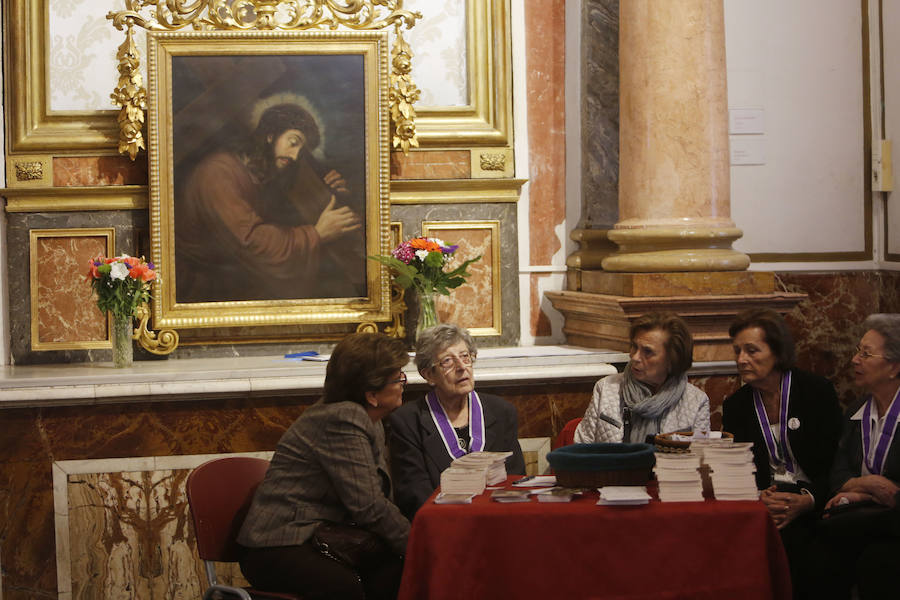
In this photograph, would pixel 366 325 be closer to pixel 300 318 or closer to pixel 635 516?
pixel 300 318

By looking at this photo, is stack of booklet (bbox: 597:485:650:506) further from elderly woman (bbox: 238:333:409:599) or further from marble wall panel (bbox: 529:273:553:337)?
marble wall panel (bbox: 529:273:553:337)

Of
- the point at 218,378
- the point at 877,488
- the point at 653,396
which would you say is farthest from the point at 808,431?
the point at 218,378

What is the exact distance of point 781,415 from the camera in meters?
4.09

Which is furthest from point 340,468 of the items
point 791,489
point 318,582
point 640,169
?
point 640,169

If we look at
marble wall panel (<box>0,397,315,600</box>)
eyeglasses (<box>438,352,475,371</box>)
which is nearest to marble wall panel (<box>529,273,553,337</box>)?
marble wall panel (<box>0,397,315,600</box>)

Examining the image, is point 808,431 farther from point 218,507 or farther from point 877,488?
point 218,507

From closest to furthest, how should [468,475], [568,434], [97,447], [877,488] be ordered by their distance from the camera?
[468,475], [877,488], [568,434], [97,447]

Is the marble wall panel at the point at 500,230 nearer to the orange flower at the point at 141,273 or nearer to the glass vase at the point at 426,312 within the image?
the glass vase at the point at 426,312

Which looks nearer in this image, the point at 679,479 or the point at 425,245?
the point at 679,479

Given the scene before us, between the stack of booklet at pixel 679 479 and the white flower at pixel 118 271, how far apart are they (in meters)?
2.78

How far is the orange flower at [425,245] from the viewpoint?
5.25 m

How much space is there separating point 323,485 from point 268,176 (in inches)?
90.2

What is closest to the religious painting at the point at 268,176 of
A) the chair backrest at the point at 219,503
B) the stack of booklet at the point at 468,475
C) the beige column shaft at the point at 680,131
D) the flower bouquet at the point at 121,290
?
the flower bouquet at the point at 121,290

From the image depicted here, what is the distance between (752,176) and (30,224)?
3.75m
